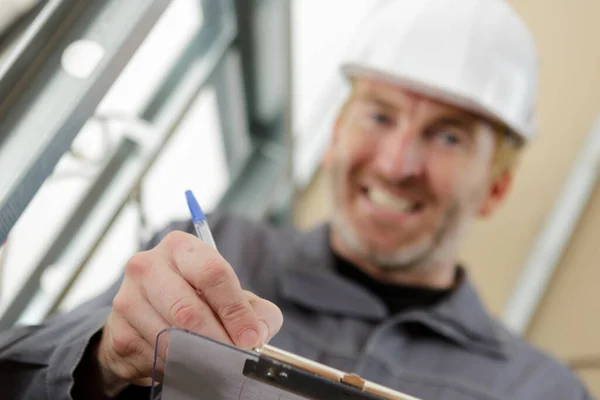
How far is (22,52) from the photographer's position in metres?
0.55

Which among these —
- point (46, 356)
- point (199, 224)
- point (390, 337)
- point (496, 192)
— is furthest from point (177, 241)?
point (496, 192)

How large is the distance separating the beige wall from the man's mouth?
0.51m

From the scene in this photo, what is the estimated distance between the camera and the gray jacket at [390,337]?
827mm

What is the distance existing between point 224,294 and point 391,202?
67 centimetres

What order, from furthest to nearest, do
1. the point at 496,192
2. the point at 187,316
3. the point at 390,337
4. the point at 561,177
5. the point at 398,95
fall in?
1. the point at 561,177
2. the point at 496,192
3. the point at 398,95
4. the point at 390,337
5. the point at 187,316

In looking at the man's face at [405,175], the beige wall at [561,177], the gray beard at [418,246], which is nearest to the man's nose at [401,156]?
the man's face at [405,175]

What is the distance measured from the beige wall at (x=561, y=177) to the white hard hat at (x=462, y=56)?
1.36 ft

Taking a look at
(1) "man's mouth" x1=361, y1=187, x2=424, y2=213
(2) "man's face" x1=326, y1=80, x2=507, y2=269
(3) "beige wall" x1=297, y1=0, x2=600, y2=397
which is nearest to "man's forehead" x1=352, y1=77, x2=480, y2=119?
(2) "man's face" x1=326, y1=80, x2=507, y2=269

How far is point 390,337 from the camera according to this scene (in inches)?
35.3

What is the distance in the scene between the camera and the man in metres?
0.87

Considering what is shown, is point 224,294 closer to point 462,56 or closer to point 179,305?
point 179,305

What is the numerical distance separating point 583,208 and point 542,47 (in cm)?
33

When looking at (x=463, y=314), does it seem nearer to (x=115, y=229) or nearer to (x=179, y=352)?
(x=115, y=229)

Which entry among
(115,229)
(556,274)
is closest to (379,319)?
(115,229)
